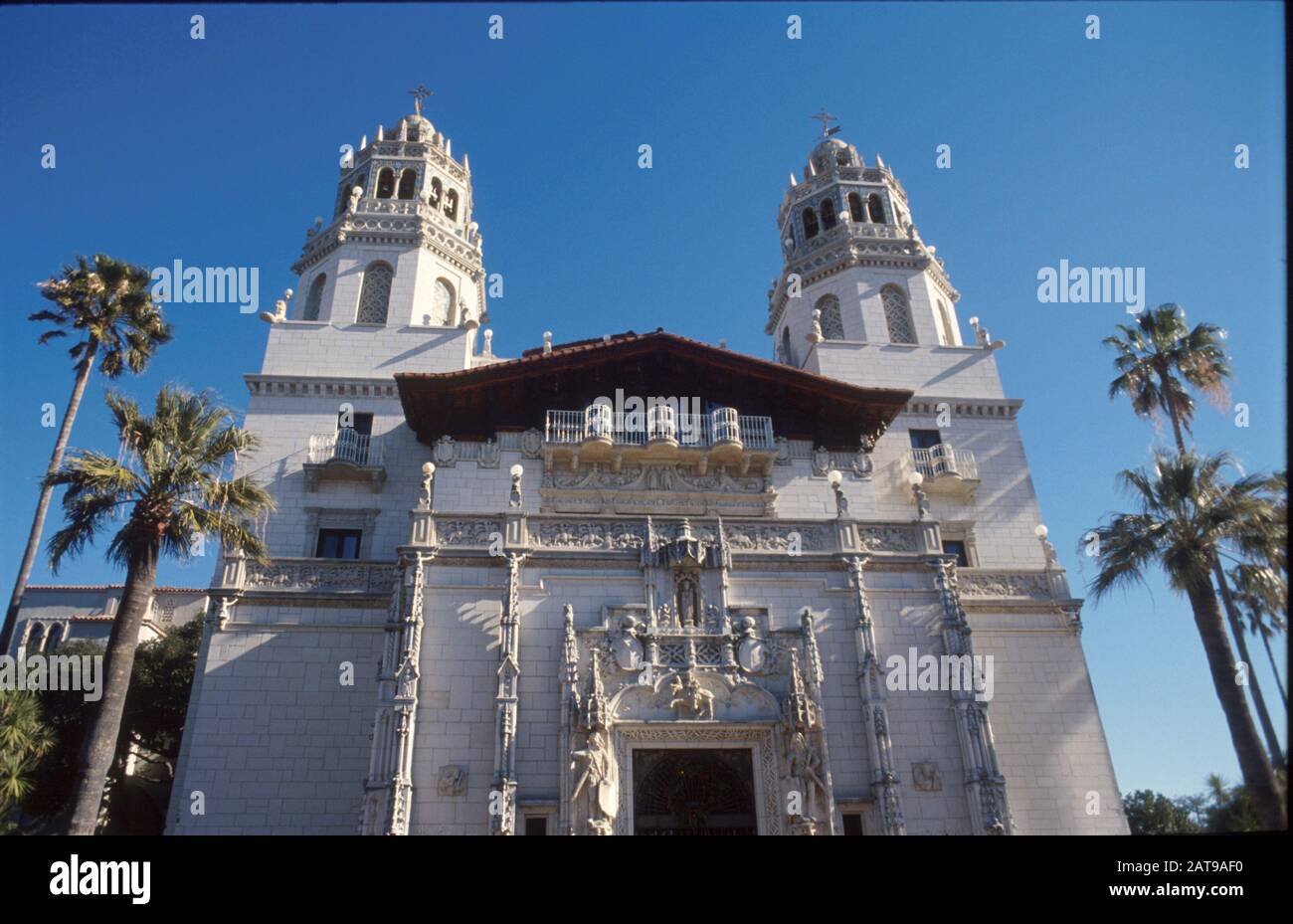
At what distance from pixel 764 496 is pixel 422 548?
9.42 metres

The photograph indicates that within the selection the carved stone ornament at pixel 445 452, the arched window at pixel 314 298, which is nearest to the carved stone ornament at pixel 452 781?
the carved stone ornament at pixel 445 452

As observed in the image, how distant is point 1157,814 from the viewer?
162 ft

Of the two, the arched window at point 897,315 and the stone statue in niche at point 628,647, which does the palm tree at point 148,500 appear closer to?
the stone statue in niche at point 628,647

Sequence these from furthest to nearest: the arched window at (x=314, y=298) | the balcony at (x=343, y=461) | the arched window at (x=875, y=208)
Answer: the arched window at (x=875, y=208), the arched window at (x=314, y=298), the balcony at (x=343, y=461)

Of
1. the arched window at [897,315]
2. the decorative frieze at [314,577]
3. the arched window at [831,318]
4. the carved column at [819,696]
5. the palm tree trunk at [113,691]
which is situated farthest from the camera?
the arched window at [831,318]

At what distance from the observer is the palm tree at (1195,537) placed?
18438 mm

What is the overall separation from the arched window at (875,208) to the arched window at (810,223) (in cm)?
209

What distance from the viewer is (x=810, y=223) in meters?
34.5

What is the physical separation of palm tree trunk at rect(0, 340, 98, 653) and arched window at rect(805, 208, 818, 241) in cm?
2510

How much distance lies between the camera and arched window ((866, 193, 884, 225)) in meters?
33.7

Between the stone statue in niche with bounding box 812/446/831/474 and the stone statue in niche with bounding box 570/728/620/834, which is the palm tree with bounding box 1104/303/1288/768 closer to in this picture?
the stone statue in niche with bounding box 812/446/831/474

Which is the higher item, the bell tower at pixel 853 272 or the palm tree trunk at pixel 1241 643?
the bell tower at pixel 853 272

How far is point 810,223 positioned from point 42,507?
90.9ft

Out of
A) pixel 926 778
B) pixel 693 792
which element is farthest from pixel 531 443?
pixel 926 778
